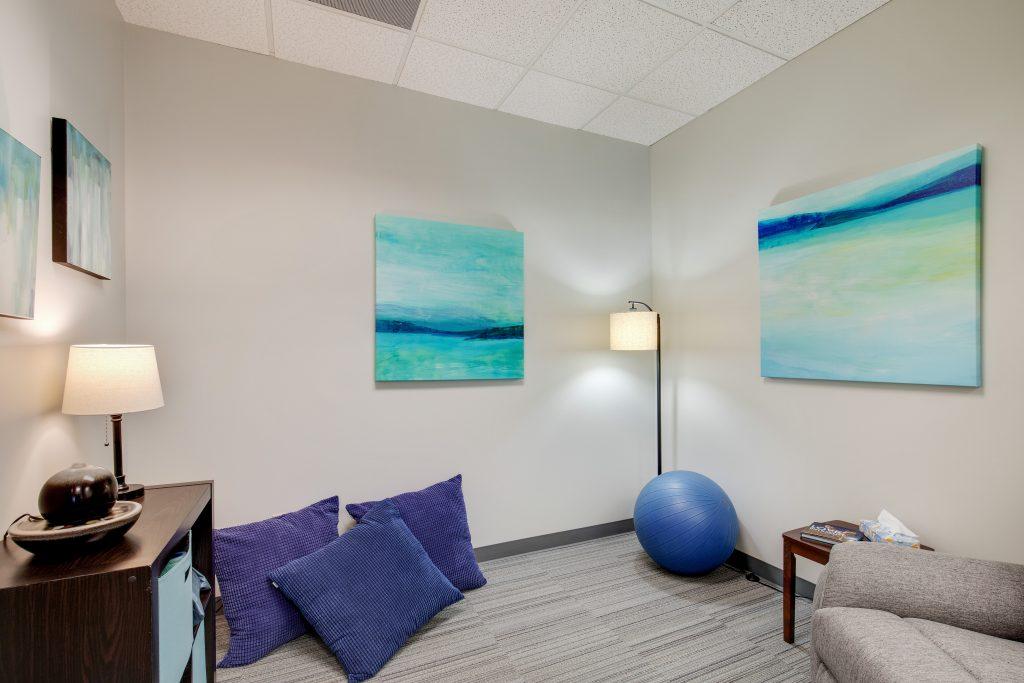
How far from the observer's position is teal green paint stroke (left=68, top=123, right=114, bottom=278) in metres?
1.55

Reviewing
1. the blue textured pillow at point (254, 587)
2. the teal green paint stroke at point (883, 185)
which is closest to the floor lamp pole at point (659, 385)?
the teal green paint stroke at point (883, 185)

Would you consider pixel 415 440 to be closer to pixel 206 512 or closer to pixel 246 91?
pixel 206 512

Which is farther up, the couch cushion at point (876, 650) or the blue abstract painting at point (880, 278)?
the blue abstract painting at point (880, 278)

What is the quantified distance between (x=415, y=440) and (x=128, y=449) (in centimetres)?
127

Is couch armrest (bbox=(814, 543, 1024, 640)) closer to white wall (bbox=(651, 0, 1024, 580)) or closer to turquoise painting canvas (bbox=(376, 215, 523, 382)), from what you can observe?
white wall (bbox=(651, 0, 1024, 580))

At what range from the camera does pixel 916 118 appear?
6.46 ft

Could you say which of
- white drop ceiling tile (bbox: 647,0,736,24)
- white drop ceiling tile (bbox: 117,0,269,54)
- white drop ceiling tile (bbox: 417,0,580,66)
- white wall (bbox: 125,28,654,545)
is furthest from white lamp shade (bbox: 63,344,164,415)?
white drop ceiling tile (bbox: 647,0,736,24)

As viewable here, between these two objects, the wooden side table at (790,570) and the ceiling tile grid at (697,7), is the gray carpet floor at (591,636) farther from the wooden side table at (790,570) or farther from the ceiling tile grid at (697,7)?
the ceiling tile grid at (697,7)

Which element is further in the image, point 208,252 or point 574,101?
point 574,101

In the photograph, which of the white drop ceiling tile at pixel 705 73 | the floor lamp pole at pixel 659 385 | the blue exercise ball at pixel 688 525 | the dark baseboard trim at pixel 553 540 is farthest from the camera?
the floor lamp pole at pixel 659 385

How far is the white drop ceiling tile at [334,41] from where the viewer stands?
2.09 m

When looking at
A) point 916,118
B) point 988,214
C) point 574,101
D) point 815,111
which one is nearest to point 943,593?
point 988,214

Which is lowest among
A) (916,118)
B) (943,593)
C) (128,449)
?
(943,593)

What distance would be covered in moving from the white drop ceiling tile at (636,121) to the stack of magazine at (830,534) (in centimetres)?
238
